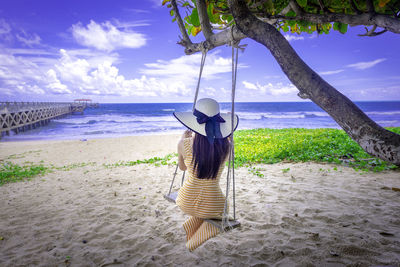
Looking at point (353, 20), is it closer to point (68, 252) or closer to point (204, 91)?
point (68, 252)

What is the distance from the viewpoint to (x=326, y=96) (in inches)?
51.7

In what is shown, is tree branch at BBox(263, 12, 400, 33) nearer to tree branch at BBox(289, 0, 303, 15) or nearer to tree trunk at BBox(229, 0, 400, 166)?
tree branch at BBox(289, 0, 303, 15)

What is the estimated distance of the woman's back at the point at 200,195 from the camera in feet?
6.53

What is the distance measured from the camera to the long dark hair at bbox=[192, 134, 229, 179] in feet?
6.23

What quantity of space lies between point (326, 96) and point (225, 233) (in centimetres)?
200

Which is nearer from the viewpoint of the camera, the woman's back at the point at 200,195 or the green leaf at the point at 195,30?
the woman's back at the point at 200,195

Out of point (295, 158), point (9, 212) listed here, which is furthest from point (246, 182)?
point (9, 212)

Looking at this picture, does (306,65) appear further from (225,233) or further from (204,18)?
(225,233)

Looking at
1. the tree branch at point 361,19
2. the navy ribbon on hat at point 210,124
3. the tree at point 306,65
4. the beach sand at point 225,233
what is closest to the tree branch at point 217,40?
the tree at point 306,65

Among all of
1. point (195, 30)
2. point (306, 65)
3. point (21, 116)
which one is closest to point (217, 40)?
point (195, 30)

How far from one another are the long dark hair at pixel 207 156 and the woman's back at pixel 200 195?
5cm

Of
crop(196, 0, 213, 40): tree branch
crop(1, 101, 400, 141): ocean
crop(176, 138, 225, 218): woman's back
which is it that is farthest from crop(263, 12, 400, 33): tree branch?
crop(1, 101, 400, 141): ocean

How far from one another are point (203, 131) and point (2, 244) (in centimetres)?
265

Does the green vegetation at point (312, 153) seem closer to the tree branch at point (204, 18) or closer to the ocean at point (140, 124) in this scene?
the tree branch at point (204, 18)
